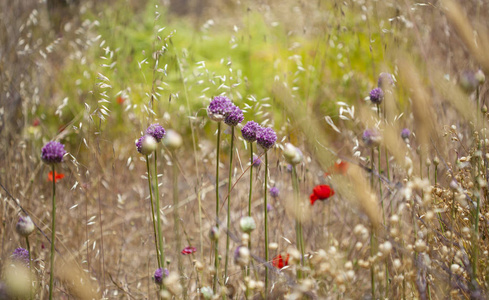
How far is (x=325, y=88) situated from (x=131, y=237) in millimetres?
1378

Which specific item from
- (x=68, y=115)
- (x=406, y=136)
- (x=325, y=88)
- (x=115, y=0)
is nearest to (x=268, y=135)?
(x=406, y=136)

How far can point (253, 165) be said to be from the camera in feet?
4.84

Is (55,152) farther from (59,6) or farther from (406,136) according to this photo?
(59,6)

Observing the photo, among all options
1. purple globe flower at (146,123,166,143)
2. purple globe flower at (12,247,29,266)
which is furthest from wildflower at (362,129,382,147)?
purple globe flower at (12,247,29,266)

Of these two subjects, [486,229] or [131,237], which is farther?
[131,237]

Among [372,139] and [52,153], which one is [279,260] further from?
[52,153]

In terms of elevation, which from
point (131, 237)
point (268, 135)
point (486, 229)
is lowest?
point (131, 237)

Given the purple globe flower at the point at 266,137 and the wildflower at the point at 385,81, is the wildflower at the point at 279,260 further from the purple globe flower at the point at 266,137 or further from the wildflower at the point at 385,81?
the wildflower at the point at 385,81

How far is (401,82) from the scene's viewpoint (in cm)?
186

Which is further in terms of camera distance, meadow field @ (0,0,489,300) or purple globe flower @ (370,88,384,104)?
purple globe flower @ (370,88,384,104)

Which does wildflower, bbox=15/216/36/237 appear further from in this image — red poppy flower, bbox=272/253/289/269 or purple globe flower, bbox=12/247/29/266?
red poppy flower, bbox=272/253/289/269

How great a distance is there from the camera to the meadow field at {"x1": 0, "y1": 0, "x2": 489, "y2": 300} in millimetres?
966

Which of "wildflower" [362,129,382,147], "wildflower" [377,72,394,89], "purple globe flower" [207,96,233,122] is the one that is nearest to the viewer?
"wildflower" [362,129,382,147]

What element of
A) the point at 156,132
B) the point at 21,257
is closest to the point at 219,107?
the point at 156,132
